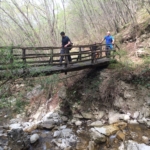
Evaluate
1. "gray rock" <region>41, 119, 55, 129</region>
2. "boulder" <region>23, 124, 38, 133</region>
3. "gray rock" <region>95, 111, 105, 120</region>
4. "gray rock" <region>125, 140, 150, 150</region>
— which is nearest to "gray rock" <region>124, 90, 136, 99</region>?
"gray rock" <region>95, 111, 105, 120</region>

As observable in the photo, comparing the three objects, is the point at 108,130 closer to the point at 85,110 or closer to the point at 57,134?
the point at 85,110

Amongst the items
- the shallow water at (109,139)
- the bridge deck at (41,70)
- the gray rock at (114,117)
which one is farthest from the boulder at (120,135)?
the bridge deck at (41,70)

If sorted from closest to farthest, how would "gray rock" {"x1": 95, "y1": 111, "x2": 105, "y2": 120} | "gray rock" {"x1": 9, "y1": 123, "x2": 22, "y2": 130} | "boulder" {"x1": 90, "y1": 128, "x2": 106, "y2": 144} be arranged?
"boulder" {"x1": 90, "y1": 128, "x2": 106, "y2": 144} → "gray rock" {"x1": 95, "y1": 111, "x2": 105, "y2": 120} → "gray rock" {"x1": 9, "y1": 123, "x2": 22, "y2": 130}

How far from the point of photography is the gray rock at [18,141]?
5969 millimetres

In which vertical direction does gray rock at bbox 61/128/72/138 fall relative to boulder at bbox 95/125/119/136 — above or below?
below

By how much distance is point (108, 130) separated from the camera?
650 cm

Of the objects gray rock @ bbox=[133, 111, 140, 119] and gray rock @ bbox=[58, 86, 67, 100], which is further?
gray rock @ bbox=[58, 86, 67, 100]

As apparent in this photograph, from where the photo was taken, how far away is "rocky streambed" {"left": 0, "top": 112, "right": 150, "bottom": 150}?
229 inches

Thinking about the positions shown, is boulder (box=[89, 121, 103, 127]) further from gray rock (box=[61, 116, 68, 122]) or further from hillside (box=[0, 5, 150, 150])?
gray rock (box=[61, 116, 68, 122])

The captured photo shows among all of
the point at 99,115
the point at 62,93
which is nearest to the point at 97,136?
the point at 99,115

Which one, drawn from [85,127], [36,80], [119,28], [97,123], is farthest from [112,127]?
[119,28]

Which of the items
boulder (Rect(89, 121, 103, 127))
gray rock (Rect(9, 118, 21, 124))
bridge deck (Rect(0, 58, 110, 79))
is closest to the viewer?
bridge deck (Rect(0, 58, 110, 79))

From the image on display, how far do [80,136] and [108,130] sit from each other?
1116 mm

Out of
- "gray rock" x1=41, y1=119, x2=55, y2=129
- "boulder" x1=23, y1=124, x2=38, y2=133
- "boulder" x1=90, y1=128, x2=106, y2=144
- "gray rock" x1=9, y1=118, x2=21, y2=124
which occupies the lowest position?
"gray rock" x1=9, y1=118, x2=21, y2=124
